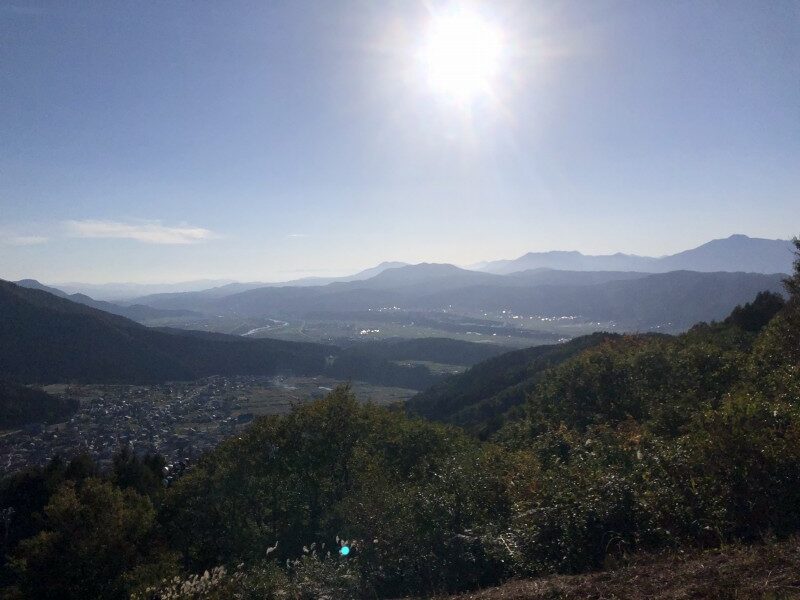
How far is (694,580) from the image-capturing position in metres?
5.19

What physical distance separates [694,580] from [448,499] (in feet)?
14.6

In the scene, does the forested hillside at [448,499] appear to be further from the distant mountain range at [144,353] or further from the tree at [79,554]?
the distant mountain range at [144,353]

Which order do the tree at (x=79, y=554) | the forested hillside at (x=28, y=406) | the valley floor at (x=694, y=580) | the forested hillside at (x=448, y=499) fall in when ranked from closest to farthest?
the valley floor at (x=694, y=580) < the forested hillside at (x=448, y=499) < the tree at (x=79, y=554) < the forested hillside at (x=28, y=406)

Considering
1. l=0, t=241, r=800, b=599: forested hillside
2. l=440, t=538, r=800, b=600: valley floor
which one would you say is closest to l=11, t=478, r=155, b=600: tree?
l=0, t=241, r=800, b=599: forested hillside

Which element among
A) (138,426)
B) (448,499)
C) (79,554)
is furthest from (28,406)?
(448,499)

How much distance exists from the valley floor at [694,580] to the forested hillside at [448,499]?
39 cm

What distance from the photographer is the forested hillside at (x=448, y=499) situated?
6715 mm

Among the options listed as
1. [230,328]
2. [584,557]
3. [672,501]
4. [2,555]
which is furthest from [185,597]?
[230,328]

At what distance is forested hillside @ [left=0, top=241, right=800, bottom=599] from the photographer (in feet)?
22.0

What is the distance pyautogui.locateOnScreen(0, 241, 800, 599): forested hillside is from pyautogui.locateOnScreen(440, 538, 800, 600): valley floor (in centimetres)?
39

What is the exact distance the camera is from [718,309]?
408 ft

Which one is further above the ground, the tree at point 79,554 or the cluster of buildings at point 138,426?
the tree at point 79,554

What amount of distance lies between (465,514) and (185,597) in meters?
4.49

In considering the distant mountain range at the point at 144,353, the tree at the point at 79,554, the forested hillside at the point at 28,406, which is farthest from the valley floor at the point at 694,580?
the distant mountain range at the point at 144,353
